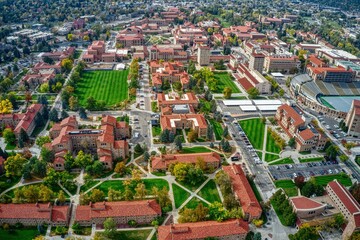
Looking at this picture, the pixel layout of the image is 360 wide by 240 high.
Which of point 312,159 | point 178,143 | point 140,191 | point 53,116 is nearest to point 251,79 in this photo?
point 312,159

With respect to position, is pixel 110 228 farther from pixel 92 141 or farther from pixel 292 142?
pixel 292 142

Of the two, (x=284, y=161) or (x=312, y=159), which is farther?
(x=312, y=159)

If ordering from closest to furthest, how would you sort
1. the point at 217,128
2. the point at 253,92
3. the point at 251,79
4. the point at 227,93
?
the point at 217,128 → the point at 227,93 → the point at 253,92 → the point at 251,79

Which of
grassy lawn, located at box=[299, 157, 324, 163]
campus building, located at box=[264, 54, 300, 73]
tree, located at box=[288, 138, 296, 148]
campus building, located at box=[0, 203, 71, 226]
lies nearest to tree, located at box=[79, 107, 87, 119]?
campus building, located at box=[0, 203, 71, 226]

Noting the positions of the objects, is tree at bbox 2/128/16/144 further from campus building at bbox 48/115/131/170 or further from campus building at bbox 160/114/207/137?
campus building at bbox 160/114/207/137

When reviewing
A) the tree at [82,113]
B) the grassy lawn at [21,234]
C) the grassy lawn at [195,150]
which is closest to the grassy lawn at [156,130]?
the grassy lawn at [195,150]

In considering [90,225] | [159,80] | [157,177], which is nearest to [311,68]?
[159,80]

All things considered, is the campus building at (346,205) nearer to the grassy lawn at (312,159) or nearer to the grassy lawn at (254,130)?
the grassy lawn at (312,159)
